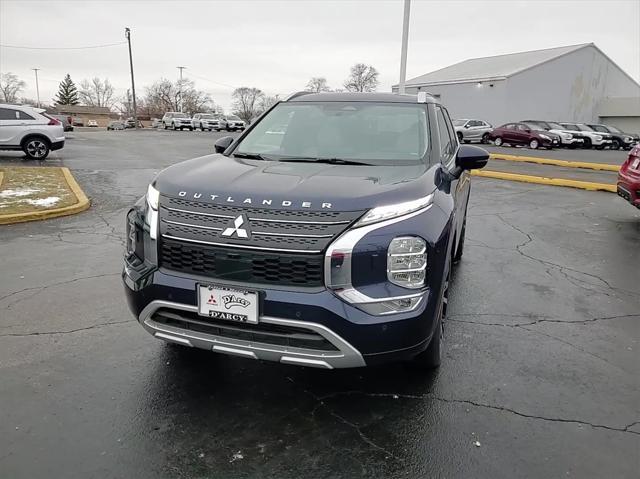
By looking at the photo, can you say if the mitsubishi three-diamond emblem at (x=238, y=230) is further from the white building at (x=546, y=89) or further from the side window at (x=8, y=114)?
the white building at (x=546, y=89)

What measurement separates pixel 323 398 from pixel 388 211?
4.09 ft

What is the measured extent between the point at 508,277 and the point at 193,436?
394 cm

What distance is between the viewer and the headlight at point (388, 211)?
2611mm

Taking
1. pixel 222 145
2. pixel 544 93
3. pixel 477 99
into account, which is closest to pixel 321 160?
pixel 222 145

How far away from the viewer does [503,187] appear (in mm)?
12742

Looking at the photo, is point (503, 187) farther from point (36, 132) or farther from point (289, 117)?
point (36, 132)

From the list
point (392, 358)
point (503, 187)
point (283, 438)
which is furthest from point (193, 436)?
point (503, 187)

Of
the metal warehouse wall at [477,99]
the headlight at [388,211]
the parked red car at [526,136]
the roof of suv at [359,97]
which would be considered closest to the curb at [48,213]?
the roof of suv at [359,97]

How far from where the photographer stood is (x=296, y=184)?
2900 millimetres

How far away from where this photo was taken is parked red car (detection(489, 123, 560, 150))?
27875mm

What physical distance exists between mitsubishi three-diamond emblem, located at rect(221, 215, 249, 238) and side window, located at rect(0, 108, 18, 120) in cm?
1563

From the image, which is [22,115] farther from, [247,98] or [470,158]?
[247,98]

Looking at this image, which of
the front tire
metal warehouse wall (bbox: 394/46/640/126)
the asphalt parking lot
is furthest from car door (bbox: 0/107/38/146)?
metal warehouse wall (bbox: 394/46/640/126)

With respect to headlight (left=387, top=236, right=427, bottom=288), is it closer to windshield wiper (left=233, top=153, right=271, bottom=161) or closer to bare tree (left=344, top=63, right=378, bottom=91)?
windshield wiper (left=233, top=153, right=271, bottom=161)
